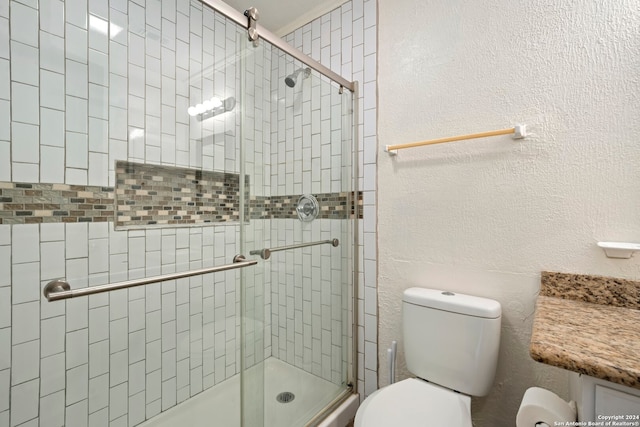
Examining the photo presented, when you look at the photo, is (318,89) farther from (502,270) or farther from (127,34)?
(502,270)

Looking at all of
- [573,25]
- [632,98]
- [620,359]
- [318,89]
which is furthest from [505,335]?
[318,89]

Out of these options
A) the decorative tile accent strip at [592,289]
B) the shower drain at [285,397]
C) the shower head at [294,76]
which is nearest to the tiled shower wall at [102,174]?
the shower head at [294,76]

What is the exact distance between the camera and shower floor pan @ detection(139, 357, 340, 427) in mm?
1239

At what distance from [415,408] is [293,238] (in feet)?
2.74

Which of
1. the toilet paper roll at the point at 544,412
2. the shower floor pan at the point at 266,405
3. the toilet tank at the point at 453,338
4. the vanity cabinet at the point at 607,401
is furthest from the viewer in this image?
the shower floor pan at the point at 266,405

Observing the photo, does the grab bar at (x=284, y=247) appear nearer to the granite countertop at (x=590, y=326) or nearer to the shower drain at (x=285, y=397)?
the shower drain at (x=285, y=397)

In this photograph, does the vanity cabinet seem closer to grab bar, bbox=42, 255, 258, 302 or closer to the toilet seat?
the toilet seat

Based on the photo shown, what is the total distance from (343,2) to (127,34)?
1249mm

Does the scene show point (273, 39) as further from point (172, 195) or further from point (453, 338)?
point (453, 338)

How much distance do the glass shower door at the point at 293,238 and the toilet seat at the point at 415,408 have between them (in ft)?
1.49

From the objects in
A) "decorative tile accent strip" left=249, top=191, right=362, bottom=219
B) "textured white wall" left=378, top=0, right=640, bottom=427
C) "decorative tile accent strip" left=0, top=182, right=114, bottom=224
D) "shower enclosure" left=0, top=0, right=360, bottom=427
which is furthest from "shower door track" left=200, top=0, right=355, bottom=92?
"decorative tile accent strip" left=0, top=182, right=114, bottom=224

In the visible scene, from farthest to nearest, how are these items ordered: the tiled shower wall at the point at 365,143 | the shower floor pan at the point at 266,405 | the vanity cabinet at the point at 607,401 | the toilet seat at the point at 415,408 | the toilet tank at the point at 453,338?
the tiled shower wall at the point at 365,143 < the shower floor pan at the point at 266,405 < the toilet tank at the point at 453,338 < the toilet seat at the point at 415,408 < the vanity cabinet at the point at 607,401

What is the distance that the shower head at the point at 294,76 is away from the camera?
130 cm

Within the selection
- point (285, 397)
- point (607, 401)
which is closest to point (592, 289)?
point (607, 401)
